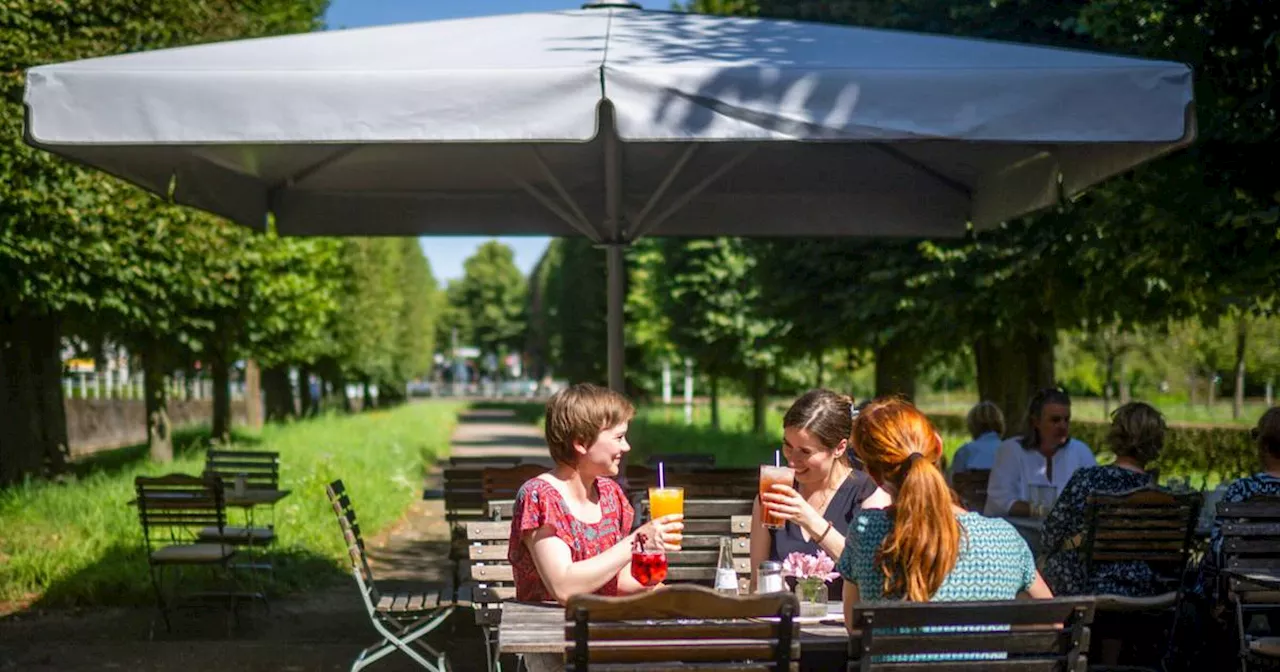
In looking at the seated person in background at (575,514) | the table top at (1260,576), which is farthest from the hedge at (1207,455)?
the seated person in background at (575,514)

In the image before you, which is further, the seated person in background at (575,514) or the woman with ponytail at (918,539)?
the seated person in background at (575,514)

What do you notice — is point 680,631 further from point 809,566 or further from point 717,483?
point 717,483

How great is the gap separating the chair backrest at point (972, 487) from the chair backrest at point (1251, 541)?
2.73 meters

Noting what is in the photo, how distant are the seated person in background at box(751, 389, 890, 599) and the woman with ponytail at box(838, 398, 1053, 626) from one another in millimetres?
691

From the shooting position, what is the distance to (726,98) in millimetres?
4895

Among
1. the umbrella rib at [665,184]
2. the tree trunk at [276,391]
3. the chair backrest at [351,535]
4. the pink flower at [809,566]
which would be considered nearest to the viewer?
the pink flower at [809,566]

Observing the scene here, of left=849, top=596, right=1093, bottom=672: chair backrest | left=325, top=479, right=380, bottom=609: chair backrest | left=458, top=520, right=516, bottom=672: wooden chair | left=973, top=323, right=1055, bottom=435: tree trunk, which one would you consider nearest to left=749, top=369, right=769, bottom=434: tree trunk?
left=973, top=323, right=1055, bottom=435: tree trunk

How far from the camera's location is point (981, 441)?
31.0ft

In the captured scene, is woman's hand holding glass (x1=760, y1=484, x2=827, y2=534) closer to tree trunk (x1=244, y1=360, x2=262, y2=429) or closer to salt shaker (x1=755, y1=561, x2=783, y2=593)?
salt shaker (x1=755, y1=561, x2=783, y2=593)

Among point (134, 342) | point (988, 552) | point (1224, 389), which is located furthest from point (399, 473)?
point (1224, 389)

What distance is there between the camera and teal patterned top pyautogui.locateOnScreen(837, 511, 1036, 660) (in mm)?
3664

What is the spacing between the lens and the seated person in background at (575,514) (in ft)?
13.5

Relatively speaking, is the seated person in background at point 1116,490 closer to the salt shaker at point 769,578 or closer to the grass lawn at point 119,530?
the salt shaker at point 769,578

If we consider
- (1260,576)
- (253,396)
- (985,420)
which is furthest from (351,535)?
(253,396)
